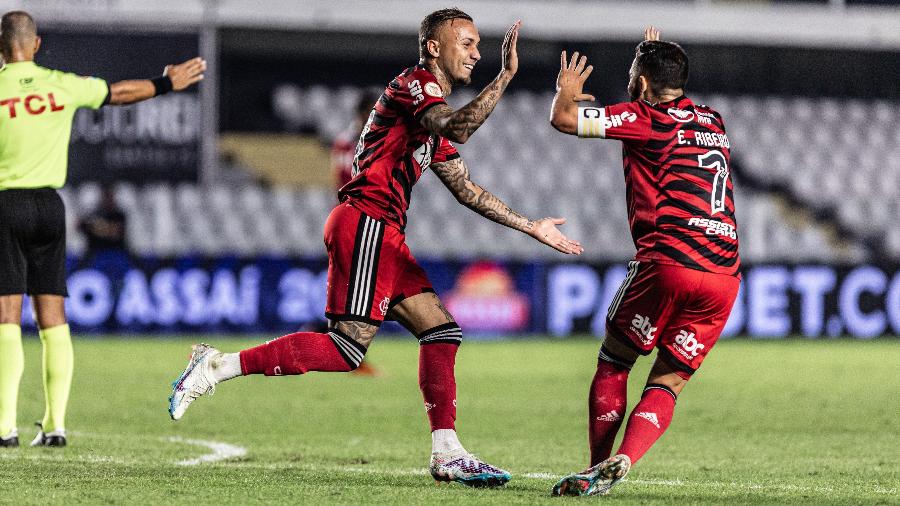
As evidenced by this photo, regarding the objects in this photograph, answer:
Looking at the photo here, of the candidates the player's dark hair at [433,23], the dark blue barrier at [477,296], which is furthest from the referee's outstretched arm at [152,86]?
the dark blue barrier at [477,296]

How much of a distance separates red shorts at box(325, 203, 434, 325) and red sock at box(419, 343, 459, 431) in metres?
0.27

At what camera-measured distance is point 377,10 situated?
18703 millimetres

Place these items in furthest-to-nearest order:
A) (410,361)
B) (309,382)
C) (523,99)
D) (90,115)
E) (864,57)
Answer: (864,57) < (523,99) < (90,115) < (410,361) < (309,382)

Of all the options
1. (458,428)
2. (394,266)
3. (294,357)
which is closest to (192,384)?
(294,357)

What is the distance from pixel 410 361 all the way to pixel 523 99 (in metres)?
8.48

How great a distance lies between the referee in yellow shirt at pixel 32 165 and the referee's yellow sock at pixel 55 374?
15 mm

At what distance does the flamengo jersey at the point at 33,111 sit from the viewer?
6.59m

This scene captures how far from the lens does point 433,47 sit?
571cm

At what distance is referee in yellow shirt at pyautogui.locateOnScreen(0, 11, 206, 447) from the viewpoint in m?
6.58

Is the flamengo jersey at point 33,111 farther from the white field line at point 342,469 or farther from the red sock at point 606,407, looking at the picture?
the red sock at point 606,407

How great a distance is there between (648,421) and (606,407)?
0.25 m

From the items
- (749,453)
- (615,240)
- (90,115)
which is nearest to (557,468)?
(749,453)

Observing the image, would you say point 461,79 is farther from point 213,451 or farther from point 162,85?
point 213,451

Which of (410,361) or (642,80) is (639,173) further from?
(410,361)
